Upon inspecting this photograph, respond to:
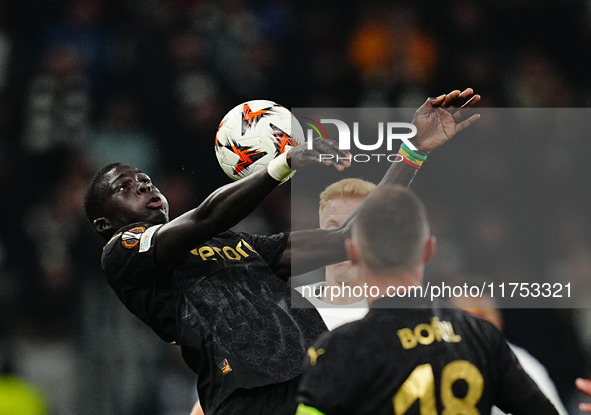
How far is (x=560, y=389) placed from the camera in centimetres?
532

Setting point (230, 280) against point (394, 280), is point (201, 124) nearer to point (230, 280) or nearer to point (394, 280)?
point (230, 280)

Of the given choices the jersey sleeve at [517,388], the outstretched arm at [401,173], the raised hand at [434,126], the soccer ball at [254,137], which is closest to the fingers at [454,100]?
the outstretched arm at [401,173]

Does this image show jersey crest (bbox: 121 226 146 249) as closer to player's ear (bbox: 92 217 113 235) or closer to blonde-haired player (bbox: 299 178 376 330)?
player's ear (bbox: 92 217 113 235)

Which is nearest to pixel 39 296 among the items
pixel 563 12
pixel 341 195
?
pixel 341 195

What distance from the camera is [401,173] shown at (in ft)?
11.9

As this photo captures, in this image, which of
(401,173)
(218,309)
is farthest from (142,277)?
(401,173)

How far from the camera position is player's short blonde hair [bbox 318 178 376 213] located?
5.09m

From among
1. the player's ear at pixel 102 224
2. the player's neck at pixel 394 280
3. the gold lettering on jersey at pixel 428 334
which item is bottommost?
the gold lettering on jersey at pixel 428 334

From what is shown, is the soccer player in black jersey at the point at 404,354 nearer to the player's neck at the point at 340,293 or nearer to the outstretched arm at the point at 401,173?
the outstretched arm at the point at 401,173

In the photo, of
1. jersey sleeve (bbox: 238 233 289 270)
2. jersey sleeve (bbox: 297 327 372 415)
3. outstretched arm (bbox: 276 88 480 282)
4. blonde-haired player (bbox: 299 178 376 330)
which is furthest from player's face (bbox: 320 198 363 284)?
jersey sleeve (bbox: 297 327 372 415)

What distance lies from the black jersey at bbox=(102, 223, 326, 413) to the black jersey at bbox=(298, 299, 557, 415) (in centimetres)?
93

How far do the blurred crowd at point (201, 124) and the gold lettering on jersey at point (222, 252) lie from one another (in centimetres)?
221

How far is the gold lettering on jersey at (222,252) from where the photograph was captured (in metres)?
3.52

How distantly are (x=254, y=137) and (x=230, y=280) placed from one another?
67 cm
